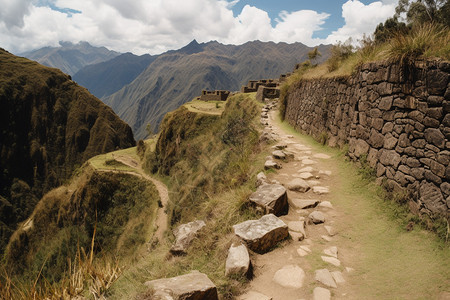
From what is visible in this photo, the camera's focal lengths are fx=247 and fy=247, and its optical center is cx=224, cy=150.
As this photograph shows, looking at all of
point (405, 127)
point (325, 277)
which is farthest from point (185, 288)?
point (405, 127)

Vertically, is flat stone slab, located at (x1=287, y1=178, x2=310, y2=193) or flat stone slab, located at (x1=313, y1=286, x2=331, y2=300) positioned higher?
flat stone slab, located at (x1=287, y1=178, x2=310, y2=193)

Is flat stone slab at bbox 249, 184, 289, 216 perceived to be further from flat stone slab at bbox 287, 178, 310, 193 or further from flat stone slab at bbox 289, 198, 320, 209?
flat stone slab at bbox 287, 178, 310, 193

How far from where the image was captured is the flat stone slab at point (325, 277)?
2.88 meters

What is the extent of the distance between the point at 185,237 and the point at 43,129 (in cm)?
10038

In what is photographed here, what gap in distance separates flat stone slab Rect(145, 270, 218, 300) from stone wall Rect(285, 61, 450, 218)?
11.3 feet

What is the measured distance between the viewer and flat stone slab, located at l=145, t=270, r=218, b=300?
2.48 meters

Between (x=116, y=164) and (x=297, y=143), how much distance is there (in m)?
32.9

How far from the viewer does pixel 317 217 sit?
171 inches

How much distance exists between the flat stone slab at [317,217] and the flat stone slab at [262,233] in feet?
2.59

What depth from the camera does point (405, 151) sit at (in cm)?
440

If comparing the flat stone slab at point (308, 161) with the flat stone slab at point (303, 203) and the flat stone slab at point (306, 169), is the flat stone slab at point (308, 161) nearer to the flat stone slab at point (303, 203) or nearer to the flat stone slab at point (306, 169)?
the flat stone slab at point (306, 169)

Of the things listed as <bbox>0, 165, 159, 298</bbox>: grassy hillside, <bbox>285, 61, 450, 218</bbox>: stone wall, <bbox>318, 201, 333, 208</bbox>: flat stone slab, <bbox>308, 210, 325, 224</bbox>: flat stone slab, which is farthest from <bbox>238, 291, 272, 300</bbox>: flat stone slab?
<bbox>0, 165, 159, 298</bbox>: grassy hillside

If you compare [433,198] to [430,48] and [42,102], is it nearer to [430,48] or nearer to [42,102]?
[430,48]

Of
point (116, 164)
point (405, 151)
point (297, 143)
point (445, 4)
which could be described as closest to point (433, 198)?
point (405, 151)
